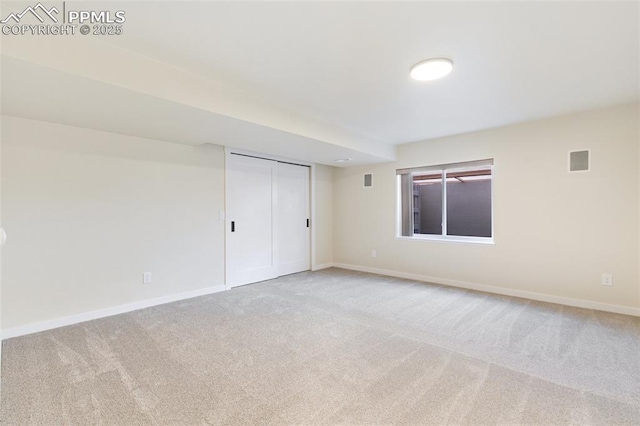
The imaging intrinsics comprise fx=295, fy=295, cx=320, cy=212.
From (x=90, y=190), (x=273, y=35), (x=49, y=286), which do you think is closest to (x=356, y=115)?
(x=273, y=35)

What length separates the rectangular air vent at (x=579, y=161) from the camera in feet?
11.6

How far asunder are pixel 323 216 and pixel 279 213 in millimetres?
1152

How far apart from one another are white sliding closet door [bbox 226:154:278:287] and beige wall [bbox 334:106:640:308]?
2.48 m

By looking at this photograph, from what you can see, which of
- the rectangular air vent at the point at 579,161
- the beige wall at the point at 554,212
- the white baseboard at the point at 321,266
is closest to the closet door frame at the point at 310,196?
the white baseboard at the point at 321,266

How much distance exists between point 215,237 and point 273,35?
3034mm

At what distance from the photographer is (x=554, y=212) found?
375 centimetres

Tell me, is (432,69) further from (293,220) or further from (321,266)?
(321,266)

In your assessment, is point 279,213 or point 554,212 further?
point 279,213

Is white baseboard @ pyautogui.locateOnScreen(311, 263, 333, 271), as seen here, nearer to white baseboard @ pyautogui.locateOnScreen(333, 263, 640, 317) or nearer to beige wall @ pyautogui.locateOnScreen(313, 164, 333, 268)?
beige wall @ pyautogui.locateOnScreen(313, 164, 333, 268)

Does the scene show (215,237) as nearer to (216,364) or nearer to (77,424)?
(216,364)

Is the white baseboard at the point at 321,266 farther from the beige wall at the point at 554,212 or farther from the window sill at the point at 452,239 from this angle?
the beige wall at the point at 554,212

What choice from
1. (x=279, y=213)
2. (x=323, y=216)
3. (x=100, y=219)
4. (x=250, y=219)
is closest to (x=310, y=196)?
(x=323, y=216)

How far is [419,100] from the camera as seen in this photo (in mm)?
3195

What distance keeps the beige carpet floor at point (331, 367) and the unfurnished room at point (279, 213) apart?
21 mm
